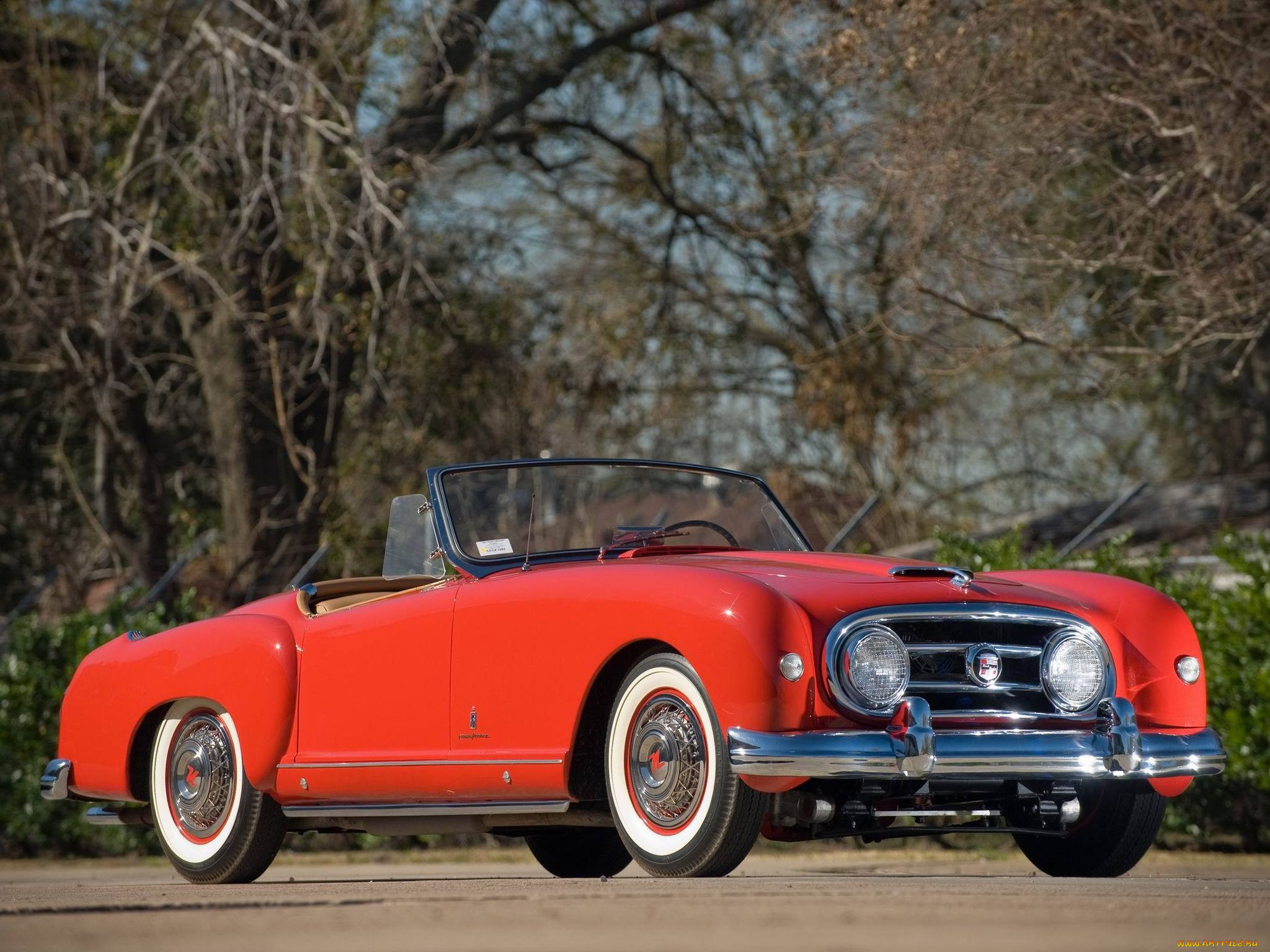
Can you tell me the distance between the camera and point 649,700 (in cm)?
555

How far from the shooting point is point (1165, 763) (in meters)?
5.63

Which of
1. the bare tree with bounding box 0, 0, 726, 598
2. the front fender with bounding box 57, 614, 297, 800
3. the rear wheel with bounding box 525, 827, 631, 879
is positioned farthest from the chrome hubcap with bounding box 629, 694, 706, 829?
the bare tree with bounding box 0, 0, 726, 598

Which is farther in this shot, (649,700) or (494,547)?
(494,547)

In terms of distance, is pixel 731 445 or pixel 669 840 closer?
pixel 669 840

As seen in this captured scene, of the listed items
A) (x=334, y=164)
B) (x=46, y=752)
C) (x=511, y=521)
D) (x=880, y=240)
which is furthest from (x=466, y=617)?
(x=880, y=240)

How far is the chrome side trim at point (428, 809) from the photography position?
575 centimetres

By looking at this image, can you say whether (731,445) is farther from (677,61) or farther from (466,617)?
(466,617)

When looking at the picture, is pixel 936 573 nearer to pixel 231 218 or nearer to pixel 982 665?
pixel 982 665

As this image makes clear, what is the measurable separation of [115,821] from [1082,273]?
1007 centimetres

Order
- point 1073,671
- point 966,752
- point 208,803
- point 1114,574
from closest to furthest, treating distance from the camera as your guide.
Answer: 1. point 966,752
2. point 1073,671
3. point 208,803
4. point 1114,574

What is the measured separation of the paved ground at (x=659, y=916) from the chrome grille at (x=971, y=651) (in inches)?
21.1

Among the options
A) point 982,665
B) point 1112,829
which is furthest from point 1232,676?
point 982,665

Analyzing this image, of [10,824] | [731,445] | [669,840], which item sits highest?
[731,445]

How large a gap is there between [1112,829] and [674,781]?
1.70m
